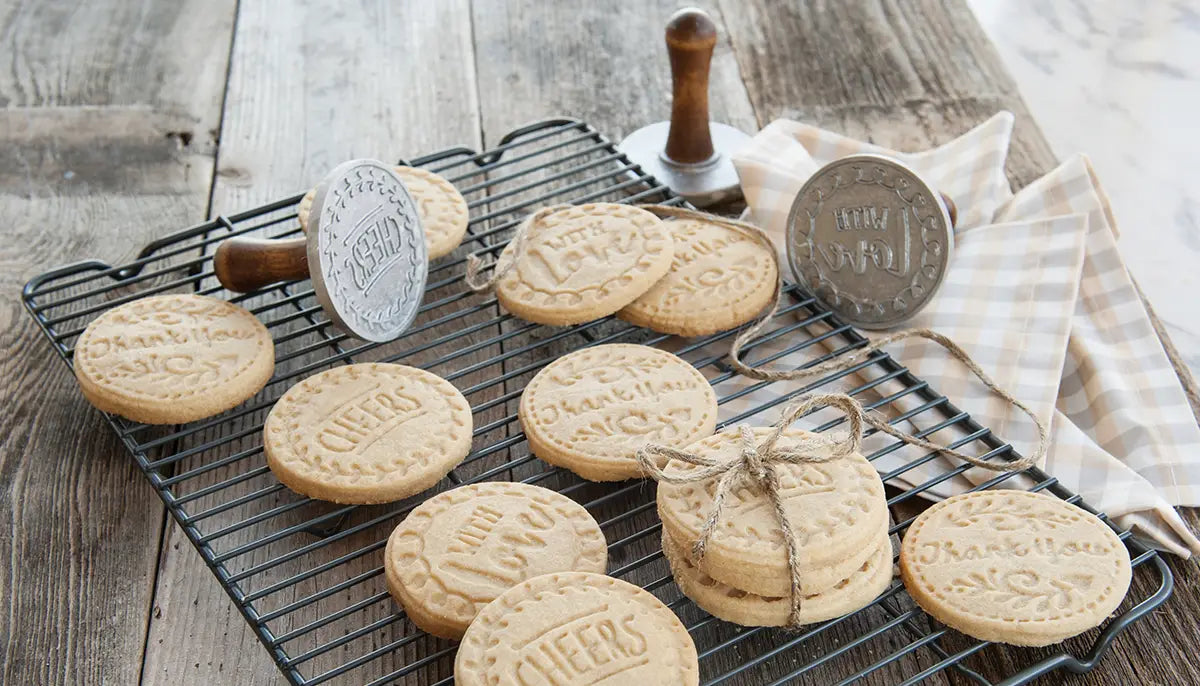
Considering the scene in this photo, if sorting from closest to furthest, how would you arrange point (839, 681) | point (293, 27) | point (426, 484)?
1. point (839, 681)
2. point (426, 484)
3. point (293, 27)

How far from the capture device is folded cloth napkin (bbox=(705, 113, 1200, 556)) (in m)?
1.59

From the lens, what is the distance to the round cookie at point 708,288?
68.7 inches

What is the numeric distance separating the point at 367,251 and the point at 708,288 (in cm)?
50

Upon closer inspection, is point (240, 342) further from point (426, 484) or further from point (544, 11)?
point (544, 11)

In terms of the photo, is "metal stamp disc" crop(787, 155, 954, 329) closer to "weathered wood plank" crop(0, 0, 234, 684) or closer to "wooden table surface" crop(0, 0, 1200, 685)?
"wooden table surface" crop(0, 0, 1200, 685)

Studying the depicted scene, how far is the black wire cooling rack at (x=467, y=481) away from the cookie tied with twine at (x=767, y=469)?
0.10 m

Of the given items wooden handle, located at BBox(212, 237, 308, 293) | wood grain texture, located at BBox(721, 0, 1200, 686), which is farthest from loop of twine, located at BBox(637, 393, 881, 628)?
wood grain texture, located at BBox(721, 0, 1200, 686)

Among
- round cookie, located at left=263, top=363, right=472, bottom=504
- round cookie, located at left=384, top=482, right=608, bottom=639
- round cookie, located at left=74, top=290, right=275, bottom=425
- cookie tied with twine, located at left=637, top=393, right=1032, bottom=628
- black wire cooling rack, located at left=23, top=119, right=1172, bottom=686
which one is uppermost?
cookie tied with twine, located at left=637, top=393, right=1032, bottom=628

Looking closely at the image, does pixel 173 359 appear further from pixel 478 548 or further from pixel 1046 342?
pixel 1046 342

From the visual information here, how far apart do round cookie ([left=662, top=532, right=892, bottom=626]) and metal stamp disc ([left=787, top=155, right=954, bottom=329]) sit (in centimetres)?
55

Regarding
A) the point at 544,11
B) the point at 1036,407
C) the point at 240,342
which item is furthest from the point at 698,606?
the point at 544,11

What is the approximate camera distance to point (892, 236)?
1.75m

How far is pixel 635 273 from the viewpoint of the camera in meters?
1.75

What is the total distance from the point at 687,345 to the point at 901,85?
1.04 meters
